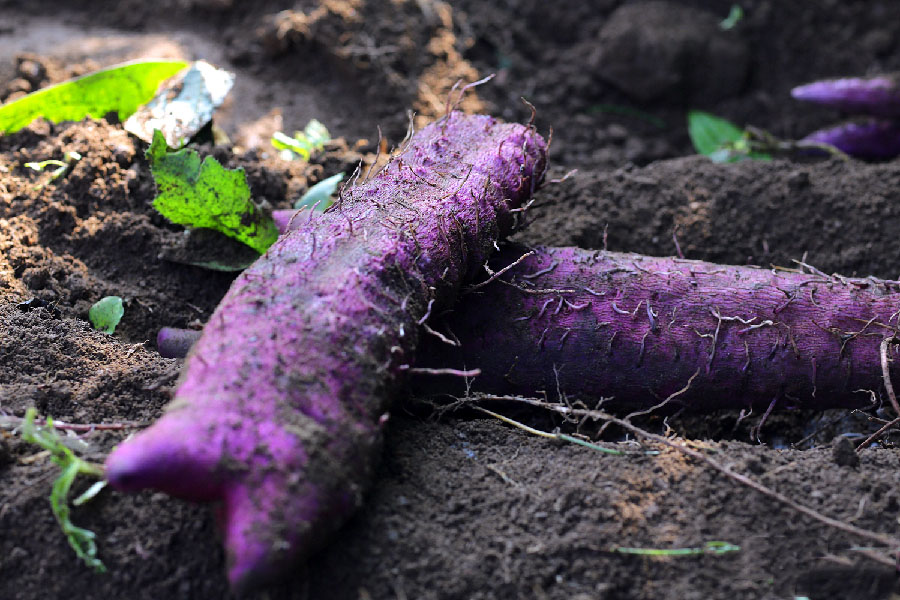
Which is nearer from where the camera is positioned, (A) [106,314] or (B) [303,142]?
(A) [106,314]

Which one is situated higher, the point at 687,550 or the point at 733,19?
the point at 733,19

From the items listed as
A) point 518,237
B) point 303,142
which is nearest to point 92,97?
point 303,142

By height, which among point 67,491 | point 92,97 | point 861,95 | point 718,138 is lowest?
point 718,138

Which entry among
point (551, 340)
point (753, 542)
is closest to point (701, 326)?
point (551, 340)

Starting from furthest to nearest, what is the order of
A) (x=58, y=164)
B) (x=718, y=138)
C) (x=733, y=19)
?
1. (x=733, y=19)
2. (x=718, y=138)
3. (x=58, y=164)

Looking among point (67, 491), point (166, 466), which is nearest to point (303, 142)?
point (67, 491)

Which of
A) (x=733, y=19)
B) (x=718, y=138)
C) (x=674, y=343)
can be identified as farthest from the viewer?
(x=733, y=19)

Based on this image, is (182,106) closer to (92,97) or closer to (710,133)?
(92,97)
